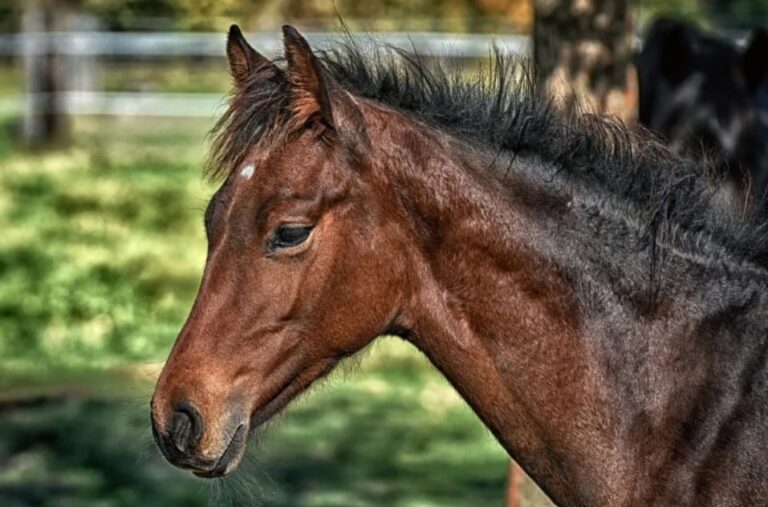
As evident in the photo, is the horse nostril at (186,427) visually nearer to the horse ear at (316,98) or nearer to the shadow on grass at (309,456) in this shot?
the horse ear at (316,98)

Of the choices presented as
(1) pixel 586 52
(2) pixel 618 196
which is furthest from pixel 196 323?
(1) pixel 586 52

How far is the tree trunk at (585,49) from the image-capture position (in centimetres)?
697

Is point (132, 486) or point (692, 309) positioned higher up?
point (692, 309)

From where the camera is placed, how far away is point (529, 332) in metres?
3.77

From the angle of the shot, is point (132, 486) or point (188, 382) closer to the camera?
point (188, 382)

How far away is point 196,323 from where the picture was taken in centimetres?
368

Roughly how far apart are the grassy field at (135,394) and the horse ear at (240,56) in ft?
2.76

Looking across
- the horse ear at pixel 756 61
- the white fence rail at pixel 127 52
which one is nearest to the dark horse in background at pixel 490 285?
the horse ear at pixel 756 61

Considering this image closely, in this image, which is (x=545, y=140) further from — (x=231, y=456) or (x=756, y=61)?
(x=756, y=61)

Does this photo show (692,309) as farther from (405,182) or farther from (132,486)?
(132,486)

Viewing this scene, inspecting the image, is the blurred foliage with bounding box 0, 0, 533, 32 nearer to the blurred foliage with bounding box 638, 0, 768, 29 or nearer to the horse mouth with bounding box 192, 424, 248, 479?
the blurred foliage with bounding box 638, 0, 768, 29

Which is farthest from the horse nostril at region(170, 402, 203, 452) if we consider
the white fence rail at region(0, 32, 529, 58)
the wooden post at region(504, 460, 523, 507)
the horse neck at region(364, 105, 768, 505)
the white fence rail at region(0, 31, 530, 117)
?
the white fence rail at region(0, 31, 530, 117)

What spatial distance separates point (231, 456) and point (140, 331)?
8.18 meters

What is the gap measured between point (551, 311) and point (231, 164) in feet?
2.89
